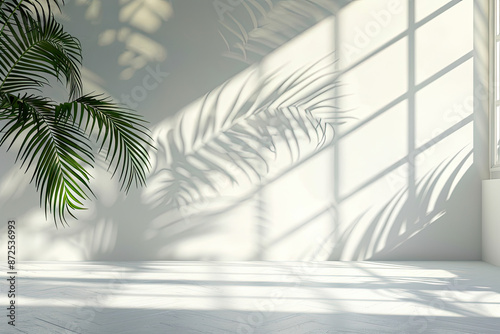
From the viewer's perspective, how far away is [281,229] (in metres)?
4.66

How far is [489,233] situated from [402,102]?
1283 millimetres

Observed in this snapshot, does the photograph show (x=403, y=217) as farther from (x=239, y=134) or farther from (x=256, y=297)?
(x=256, y=297)

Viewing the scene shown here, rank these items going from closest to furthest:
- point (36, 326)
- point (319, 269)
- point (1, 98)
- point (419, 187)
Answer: point (36, 326) → point (1, 98) → point (319, 269) → point (419, 187)

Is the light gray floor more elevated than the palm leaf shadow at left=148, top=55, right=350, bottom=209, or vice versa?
the palm leaf shadow at left=148, top=55, right=350, bottom=209

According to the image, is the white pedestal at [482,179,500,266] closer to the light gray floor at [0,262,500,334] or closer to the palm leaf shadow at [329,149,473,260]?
the light gray floor at [0,262,500,334]

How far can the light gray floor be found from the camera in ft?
7.95

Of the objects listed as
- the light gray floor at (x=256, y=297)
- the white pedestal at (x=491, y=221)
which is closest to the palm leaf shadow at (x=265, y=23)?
the light gray floor at (x=256, y=297)

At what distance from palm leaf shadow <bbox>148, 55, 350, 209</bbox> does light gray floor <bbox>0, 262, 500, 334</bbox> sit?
728 mm

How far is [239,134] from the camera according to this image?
4.69 m

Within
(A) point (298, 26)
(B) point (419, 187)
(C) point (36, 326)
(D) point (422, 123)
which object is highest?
(A) point (298, 26)

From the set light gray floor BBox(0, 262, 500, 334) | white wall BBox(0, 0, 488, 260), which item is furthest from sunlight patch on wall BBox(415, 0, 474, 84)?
light gray floor BBox(0, 262, 500, 334)

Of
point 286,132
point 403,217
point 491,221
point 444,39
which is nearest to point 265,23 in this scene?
point 286,132

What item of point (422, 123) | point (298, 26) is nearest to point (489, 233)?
point (422, 123)

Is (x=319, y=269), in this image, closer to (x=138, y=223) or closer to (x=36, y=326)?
(x=138, y=223)
